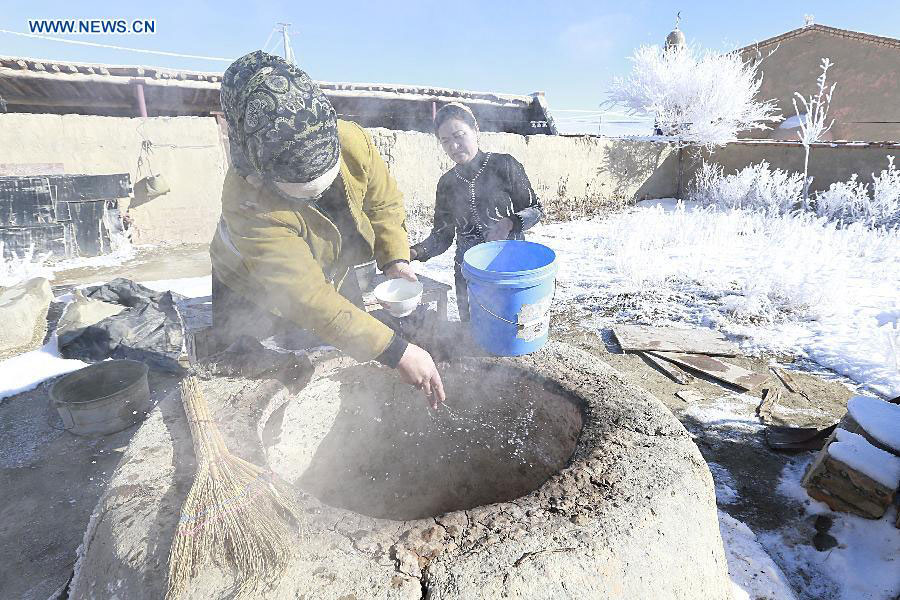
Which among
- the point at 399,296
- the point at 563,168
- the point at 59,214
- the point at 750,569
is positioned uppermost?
the point at 563,168

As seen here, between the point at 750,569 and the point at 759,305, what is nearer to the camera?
the point at 750,569

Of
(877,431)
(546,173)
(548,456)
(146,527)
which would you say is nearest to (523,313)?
(548,456)

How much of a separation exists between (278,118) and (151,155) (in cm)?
790

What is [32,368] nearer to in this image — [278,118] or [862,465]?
[278,118]

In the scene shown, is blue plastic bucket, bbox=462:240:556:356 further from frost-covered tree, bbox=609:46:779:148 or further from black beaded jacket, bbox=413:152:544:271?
frost-covered tree, bbox=609:46:779:148

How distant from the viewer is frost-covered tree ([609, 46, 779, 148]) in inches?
630

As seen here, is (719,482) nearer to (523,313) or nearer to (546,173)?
(523,313)

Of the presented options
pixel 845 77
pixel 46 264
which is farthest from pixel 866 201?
pixel 46 264

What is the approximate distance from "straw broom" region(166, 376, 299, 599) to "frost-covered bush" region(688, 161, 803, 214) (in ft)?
34.7

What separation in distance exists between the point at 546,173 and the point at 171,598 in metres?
11.4

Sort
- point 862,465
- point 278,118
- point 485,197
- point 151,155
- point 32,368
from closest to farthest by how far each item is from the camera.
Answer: point 278,118 < point 862,465 < point 485,197 < point 32,368 < point 151,155

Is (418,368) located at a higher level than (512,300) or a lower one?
lower

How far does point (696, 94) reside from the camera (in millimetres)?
16641

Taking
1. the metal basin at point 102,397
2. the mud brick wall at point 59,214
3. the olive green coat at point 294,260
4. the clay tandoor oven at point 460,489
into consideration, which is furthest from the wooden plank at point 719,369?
the mud brick wall at point 59,214
